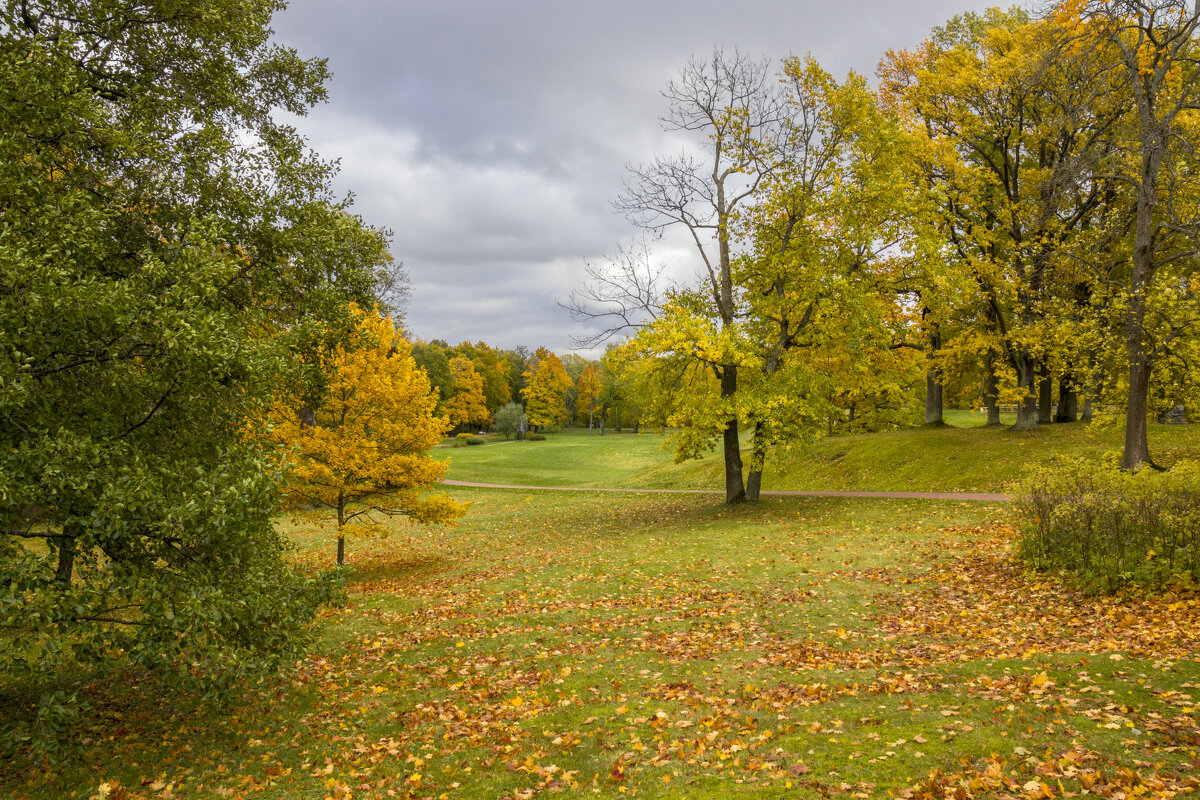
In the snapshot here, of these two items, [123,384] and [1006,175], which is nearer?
[123,384]

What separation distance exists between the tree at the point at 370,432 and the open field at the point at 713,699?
3228mm

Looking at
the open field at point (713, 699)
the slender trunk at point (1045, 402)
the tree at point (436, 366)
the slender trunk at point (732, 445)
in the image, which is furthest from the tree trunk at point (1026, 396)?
the tree at point (436, 366)

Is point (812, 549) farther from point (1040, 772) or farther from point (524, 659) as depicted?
point (1040, 772)

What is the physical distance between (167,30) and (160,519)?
770cm

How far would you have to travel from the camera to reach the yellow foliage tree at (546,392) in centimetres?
8144

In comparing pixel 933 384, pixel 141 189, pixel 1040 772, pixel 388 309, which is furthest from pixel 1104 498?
pixel 388 309

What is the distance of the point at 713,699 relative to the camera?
751cm

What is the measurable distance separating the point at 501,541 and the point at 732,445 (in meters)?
8.17

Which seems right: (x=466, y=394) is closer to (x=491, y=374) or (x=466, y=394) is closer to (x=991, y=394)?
(x=491, y=374)

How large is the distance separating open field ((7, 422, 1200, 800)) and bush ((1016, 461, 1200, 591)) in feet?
2.07

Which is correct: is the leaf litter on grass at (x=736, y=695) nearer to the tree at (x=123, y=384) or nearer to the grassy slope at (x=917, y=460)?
the tree at (x=123, y=384)

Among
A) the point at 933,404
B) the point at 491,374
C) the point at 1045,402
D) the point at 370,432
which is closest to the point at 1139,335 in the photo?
the point at 1045,402

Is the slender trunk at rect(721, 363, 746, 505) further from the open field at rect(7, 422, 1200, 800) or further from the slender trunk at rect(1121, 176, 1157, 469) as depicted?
the slender trunk at rect(1121, 176, 1157, 469)

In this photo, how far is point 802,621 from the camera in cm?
1016
